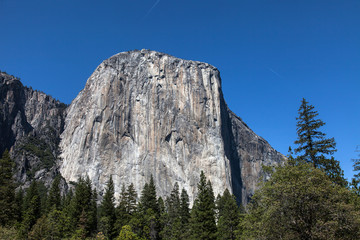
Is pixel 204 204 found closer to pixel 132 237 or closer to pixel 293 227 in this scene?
pixel 132 237

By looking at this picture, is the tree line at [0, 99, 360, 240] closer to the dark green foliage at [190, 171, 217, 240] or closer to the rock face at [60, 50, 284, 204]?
the dark green foliage at [190, 171, 217, 240]

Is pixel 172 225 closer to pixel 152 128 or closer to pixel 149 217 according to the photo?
pixel 149 217

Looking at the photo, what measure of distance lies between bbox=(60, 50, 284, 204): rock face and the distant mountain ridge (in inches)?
16.0

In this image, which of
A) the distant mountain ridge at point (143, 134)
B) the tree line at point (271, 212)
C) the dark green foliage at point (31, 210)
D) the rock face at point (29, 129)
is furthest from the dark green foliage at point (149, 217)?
the rock face at point (29, 129)

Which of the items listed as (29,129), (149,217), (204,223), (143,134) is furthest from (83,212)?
(29,129)

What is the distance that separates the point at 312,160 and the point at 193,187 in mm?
99778

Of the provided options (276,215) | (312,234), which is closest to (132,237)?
(276,215)

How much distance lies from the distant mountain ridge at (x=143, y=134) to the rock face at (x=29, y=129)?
50 centimetres

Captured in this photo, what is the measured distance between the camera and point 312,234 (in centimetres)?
1956

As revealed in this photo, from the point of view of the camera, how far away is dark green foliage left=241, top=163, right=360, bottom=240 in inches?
778

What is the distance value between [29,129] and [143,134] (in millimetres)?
73321

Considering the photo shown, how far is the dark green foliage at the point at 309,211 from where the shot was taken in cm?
1975

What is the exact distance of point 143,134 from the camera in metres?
137

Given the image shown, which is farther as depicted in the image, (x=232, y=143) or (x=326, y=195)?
(x=232, y=143)
